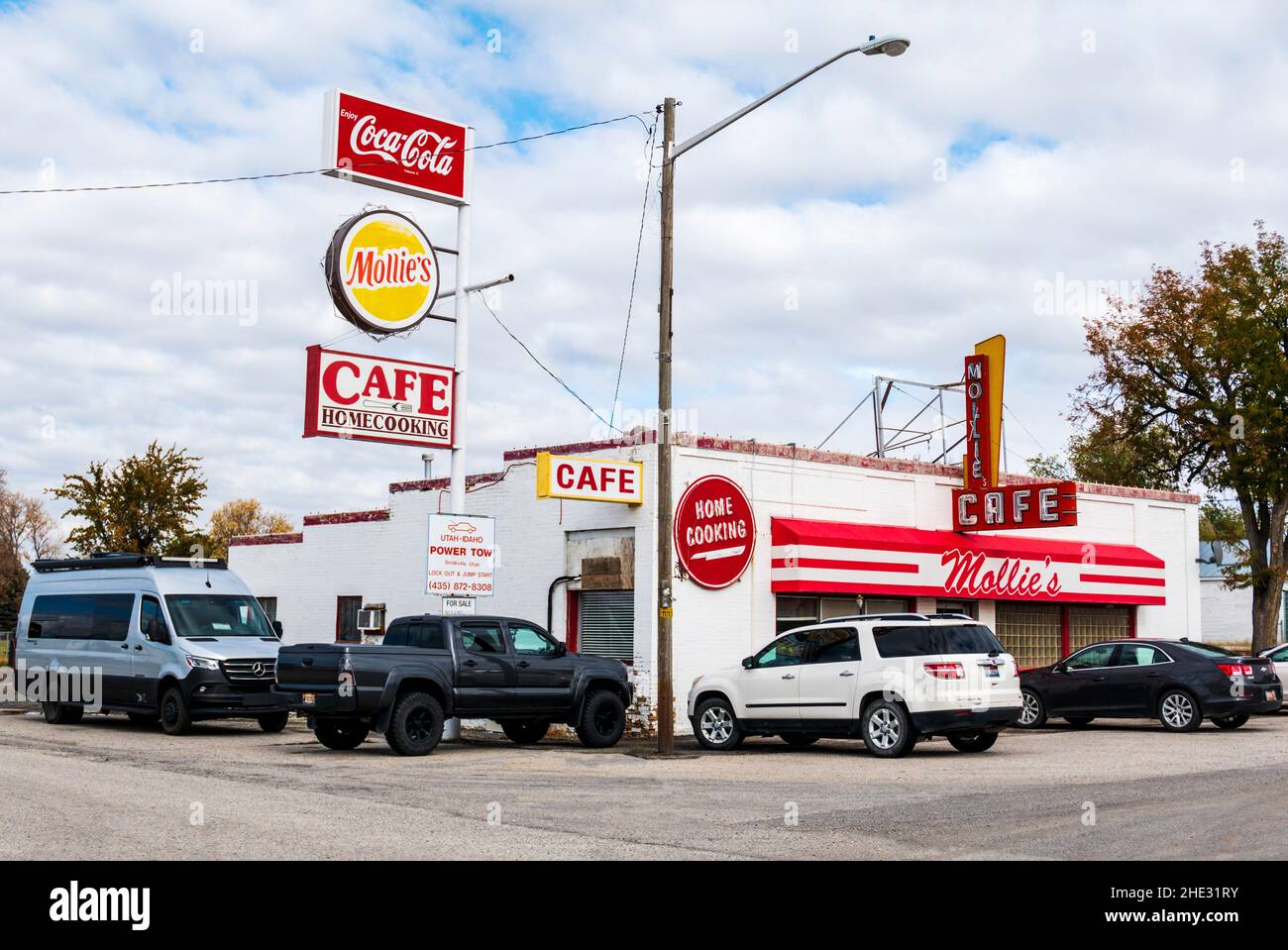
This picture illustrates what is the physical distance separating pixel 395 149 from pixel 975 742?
13118 mm

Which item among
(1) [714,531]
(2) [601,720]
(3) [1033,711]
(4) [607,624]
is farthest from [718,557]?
(3) [1033,711]

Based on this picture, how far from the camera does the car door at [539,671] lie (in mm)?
19094

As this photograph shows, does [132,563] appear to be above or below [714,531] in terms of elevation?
below

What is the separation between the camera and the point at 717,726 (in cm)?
1998

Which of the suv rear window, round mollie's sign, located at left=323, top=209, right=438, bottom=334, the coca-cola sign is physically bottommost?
the suv rear window

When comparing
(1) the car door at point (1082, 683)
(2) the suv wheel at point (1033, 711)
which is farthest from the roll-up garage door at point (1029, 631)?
(1) the car door at point (1082, 683)

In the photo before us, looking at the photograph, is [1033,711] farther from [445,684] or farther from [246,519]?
[246,519]

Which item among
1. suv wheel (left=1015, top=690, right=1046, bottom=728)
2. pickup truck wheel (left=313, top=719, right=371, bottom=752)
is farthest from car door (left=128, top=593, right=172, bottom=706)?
suv wheel (left=1015, top=690, right=1046, bottom=728)

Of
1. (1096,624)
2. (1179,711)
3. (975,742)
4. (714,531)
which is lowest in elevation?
(975,742)

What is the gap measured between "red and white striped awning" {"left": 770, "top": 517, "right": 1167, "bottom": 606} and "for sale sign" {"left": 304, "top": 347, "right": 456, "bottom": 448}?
631cm

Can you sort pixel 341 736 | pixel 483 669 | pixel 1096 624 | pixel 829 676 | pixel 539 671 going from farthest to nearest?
pixel 1096 624 < pixel 341 736 < pixel 539 671 < pixel 483 669 < pixel 829 676

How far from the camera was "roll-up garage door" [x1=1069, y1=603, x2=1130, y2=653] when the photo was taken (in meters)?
30.5

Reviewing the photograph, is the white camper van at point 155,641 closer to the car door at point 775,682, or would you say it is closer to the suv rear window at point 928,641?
the car door at point 775,682

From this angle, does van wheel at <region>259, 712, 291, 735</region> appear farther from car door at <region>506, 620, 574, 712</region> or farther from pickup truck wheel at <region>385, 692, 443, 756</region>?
car door at <region>506, 620, 574, 712</region>
